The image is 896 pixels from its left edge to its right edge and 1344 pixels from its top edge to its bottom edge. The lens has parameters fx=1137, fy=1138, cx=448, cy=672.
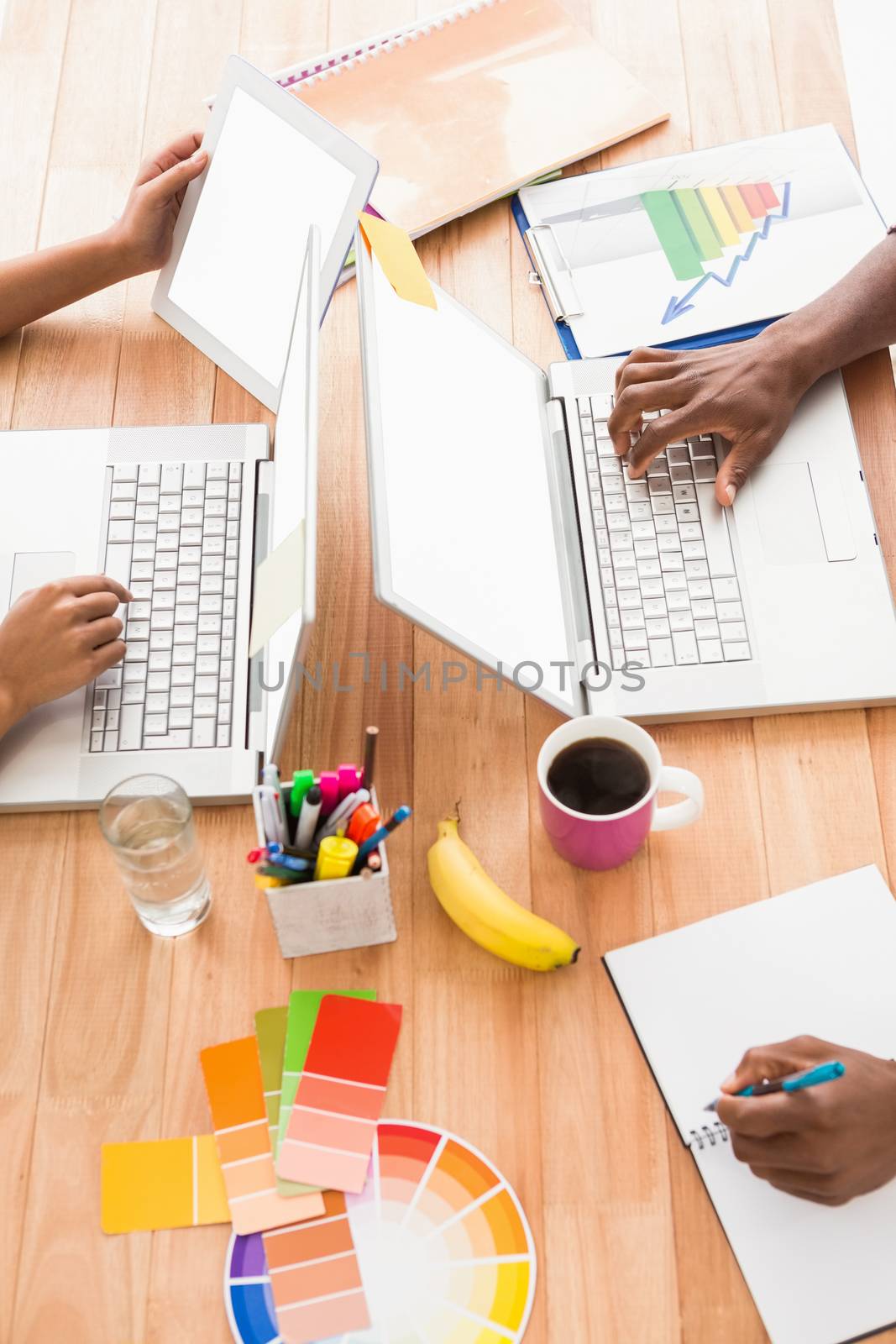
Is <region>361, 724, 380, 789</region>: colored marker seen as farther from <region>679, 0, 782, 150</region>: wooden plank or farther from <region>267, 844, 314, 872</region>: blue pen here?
<region>679, 0, 782, 150</region>: wooden plank

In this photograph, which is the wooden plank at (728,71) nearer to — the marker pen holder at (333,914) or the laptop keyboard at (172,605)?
the laptop keyboard at (172,605)

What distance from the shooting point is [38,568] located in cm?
108

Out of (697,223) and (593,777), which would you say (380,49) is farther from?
(593,777)

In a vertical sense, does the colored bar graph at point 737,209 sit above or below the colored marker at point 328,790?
above

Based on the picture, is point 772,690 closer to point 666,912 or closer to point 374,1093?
point 666,912

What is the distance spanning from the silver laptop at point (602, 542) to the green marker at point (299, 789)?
15 centimetres

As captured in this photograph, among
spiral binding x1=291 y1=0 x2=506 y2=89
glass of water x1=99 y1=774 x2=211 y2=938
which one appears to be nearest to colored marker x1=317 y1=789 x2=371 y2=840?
glass of water x1=99 y1=774 x2=211 y2=938

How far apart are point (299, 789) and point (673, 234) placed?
81 centimetres

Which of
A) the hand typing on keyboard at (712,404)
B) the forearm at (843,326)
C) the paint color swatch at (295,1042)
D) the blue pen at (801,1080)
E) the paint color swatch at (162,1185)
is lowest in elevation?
the paint color swatch at (162,1185)

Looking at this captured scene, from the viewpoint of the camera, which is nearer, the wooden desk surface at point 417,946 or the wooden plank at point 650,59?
the wooden desk surface at point 417,946

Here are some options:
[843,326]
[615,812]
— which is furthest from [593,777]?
[843,326]

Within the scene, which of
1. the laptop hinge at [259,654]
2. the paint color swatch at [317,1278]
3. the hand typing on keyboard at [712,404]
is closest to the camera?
the paint color swatch at [317,1278]

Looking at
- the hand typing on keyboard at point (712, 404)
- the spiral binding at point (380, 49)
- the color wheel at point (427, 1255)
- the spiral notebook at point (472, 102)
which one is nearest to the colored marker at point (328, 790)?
the color wheel at point (427, 1255)

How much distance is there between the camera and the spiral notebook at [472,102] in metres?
1.29
